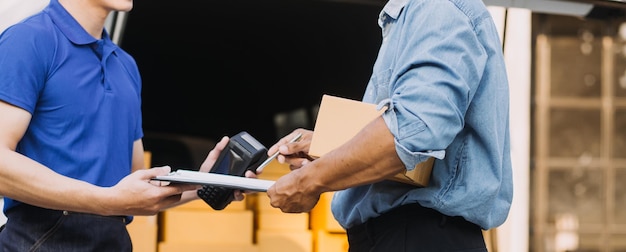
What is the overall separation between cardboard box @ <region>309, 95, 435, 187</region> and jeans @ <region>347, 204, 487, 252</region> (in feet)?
0.24

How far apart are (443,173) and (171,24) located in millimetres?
5329

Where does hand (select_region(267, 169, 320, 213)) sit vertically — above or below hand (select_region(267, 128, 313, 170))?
below

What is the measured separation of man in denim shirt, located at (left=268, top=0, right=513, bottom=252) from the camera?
1739 millimetres

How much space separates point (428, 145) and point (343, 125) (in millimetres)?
Answer: 228

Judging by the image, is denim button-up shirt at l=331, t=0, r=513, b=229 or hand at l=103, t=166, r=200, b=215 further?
hand at l=103, t=166, r=200, b=215

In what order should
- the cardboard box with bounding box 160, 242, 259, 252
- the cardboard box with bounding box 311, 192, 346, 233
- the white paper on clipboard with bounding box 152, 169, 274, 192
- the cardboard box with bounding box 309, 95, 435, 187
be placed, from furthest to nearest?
the cardboard box with bounding box 311, 192, 346, 233 < the cardboard box with bounding box 160, 242, 259, 252 < the white paper on clipboard with bounding box 152, 169, 274, 192 < the cardboard box with bounding box 309, 95, 435, 187

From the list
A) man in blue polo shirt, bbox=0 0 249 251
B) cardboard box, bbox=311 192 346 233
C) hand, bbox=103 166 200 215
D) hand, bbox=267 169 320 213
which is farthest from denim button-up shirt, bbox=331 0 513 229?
cardboard box, bbox=311 192 346 233

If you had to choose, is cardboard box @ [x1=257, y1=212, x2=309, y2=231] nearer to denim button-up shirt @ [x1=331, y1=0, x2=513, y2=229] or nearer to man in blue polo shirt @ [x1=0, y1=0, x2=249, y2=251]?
man in blue polo shirt @ [x1=0, y1=0, x2=249, y2=251]

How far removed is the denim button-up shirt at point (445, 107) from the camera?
173 cm

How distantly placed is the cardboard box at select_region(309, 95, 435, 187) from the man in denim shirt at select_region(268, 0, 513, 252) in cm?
4

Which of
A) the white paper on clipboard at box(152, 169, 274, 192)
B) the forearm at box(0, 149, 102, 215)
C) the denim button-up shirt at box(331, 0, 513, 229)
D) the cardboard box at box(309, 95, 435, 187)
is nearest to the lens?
the denim button-up shirt at box(331, 0, 513, 229)

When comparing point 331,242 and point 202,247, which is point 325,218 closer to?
point 331,242

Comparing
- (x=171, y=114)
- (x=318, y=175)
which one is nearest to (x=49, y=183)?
(x=318, y=175)

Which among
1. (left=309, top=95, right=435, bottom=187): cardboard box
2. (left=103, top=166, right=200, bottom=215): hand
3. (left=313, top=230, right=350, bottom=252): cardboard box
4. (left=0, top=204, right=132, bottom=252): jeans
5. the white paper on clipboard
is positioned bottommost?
(left=313, top=230, right=350, bottom=252): cardboard box
